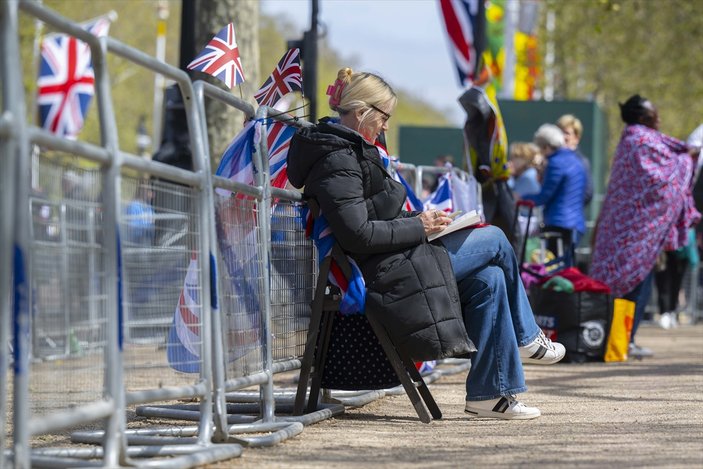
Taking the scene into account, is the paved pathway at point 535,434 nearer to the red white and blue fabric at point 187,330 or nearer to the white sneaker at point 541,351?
the white sneaker at point 541,351

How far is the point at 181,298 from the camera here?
525cm

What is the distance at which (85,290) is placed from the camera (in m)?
4.44

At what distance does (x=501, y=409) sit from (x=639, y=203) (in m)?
5.32

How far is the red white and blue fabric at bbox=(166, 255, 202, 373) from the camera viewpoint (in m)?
5.22

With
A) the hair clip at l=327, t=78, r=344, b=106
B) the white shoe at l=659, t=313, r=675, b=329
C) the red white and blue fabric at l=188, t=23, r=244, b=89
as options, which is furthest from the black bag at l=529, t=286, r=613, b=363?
the white shoe at l=659, t=313, r=675, b=329

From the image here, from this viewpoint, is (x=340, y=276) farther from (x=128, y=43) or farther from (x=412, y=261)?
(x=128, y=43)

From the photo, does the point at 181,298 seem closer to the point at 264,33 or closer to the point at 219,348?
the point at 219,348

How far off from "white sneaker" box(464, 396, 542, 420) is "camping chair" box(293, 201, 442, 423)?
169 millimetres

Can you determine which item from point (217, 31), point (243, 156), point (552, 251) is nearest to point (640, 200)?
point (552, 251)

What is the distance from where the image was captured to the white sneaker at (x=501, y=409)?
21.6 feet

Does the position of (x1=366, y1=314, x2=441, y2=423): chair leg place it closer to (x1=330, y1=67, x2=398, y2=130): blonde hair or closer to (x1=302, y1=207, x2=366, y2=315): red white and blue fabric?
(x1=302, y1=207, x2=366, y2=315): red white and blue fabric

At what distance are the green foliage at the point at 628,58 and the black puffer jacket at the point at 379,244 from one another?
32718 millimetres

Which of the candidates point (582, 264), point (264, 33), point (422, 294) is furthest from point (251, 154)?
point (264, 33)

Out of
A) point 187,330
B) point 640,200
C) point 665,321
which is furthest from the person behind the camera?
point 665,321
